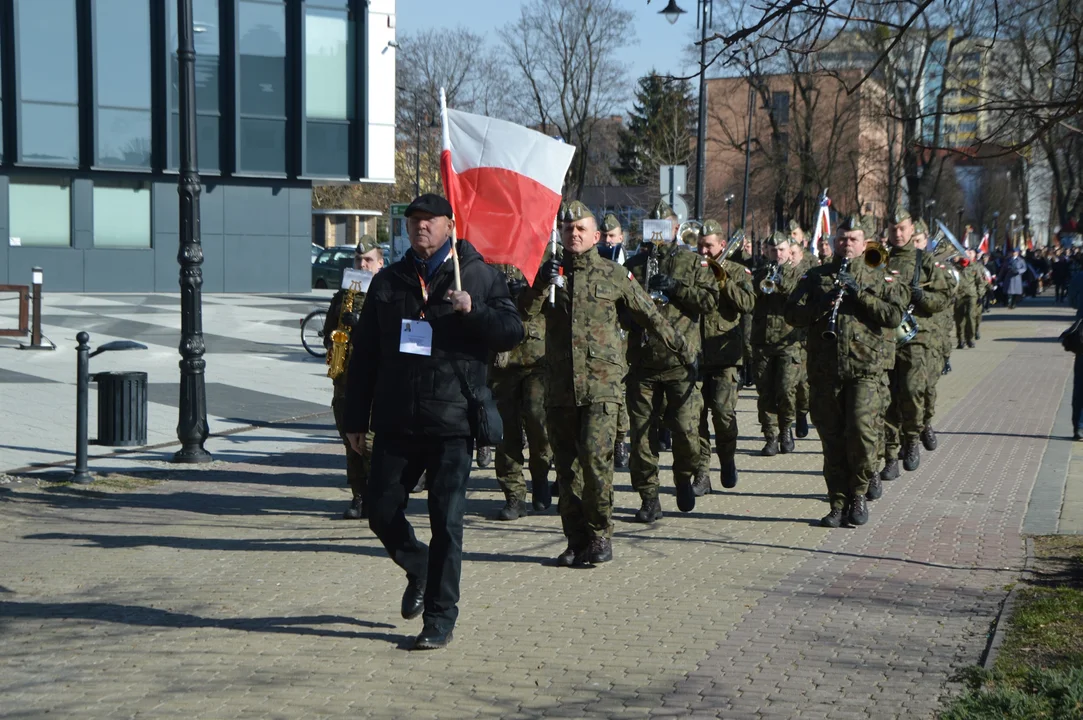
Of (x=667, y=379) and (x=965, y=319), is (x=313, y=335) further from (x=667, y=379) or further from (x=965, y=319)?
(x=667, y=379)

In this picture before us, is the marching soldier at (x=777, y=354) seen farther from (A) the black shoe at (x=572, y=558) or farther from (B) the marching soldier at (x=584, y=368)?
(A) the black shoe at (x=572, y=558)

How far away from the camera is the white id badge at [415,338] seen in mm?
5789

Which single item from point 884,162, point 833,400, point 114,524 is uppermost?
point 884,162

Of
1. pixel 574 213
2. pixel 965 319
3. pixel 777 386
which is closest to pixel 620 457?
pixel 777 386

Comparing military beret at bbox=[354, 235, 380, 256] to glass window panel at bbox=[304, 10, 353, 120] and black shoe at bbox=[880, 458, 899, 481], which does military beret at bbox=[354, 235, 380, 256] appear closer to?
black shoe at bbox=[880, 458, 899, 481]

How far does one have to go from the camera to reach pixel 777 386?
488 inches

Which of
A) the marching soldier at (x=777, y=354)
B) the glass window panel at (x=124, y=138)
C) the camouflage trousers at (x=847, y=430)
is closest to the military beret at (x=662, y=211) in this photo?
the marching soldier at (x=777, y=354)

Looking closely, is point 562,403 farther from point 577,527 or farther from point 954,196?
point 954,196

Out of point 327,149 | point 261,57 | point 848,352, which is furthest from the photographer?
point 327,149

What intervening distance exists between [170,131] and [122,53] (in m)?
2.23

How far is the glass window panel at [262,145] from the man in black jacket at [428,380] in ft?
102

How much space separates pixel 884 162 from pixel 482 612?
46921 millimetres

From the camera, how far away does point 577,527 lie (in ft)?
25.0

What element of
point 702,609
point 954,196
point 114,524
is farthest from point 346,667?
point 954,196
